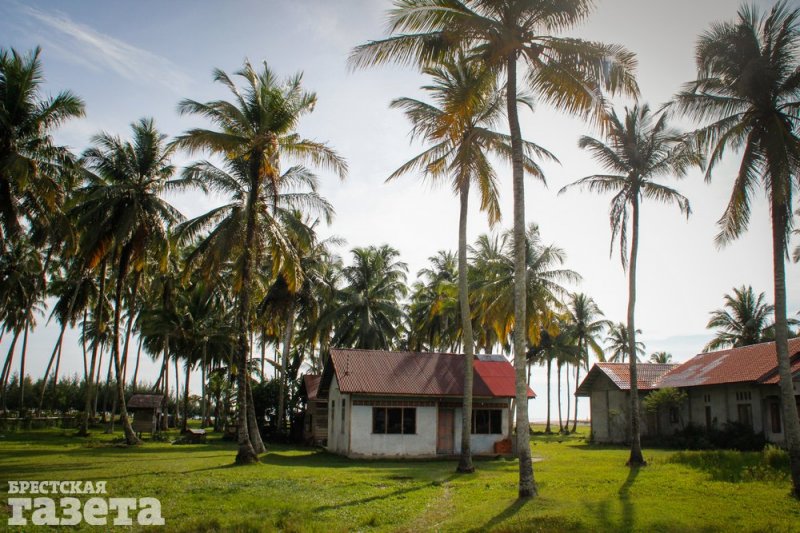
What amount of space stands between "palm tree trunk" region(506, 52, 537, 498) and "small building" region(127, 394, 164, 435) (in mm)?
30798

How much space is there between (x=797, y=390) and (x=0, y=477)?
29.5 meters

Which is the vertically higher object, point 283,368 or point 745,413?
point 283,368

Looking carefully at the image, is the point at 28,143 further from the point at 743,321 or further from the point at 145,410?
the point at 743,321

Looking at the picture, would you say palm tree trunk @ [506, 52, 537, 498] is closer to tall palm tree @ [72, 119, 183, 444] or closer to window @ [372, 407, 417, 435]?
window @ [372, 407, 417, 435]

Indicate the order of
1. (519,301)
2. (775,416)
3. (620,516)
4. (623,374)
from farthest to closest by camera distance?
1. (623,374)
2. (775,416)
3. (519,301)
4. (620,516)

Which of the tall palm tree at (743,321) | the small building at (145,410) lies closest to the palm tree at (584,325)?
the tall palm tree at (743,321)

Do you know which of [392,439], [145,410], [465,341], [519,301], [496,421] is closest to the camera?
[519,301]

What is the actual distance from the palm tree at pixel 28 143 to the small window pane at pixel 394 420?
15669mm

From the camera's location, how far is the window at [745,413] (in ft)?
95.2

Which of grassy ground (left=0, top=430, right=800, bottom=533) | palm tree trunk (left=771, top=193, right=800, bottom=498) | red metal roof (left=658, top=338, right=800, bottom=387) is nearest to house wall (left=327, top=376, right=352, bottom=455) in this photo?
grassy ground (left=0, top=430, right=800, bottom=533)

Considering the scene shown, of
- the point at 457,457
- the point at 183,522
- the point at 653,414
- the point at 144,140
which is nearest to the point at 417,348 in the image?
the point at 653,414

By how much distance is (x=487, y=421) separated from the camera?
89.5 feet

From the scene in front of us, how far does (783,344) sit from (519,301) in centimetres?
670

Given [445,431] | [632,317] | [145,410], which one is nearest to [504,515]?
[632,317]
